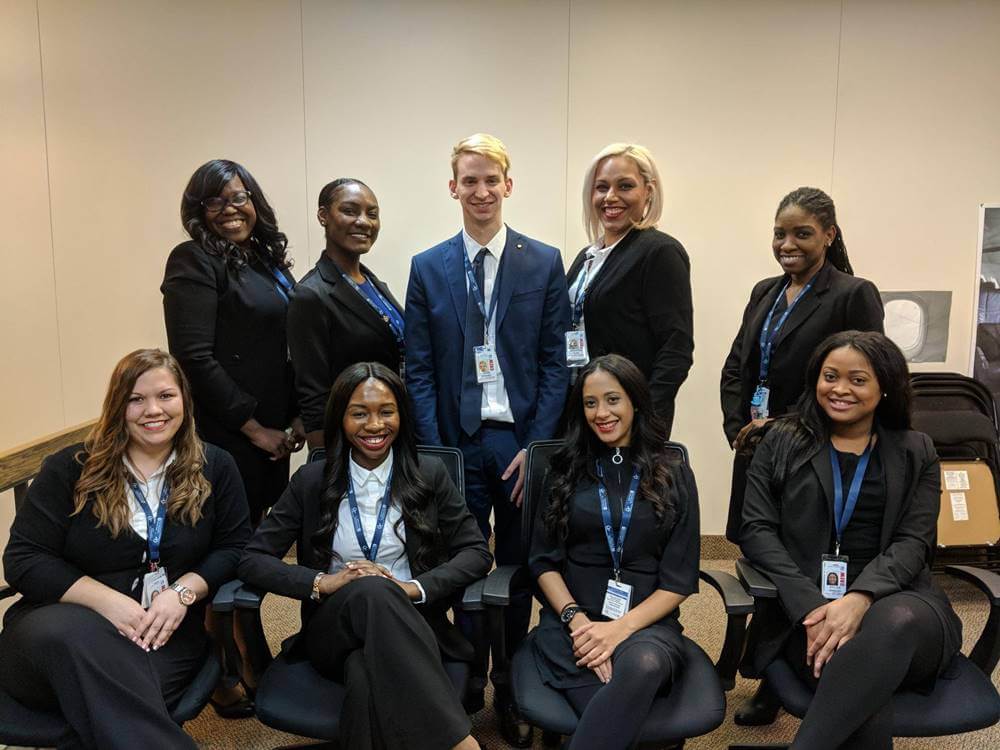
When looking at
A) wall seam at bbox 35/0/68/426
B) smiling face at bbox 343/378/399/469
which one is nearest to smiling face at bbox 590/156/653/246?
smiling face at bbox 343/378/399/469

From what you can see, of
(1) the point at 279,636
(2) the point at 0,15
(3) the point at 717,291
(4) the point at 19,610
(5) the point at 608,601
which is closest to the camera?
(4) the point at 19,610

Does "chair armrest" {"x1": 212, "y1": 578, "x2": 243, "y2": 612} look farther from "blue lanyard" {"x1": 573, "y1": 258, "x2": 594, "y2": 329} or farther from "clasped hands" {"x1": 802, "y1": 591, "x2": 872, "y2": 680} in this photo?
"clasped hands" {"x1": 802, "y1": 591, "x2": 872, "y2": 680}

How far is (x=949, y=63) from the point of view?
3.70 meters

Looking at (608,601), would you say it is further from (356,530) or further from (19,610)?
(19,610)

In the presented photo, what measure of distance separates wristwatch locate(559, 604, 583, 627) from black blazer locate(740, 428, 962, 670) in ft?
1.72

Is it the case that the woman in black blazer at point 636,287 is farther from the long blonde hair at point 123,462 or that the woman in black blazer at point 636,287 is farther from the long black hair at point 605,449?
the long blonde hair at point 123,462

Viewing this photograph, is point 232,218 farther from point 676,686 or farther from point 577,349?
point 676,686

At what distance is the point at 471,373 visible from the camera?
2.38 metres

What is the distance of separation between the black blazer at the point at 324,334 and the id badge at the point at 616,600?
3.79ft

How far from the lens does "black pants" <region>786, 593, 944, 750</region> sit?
173cm

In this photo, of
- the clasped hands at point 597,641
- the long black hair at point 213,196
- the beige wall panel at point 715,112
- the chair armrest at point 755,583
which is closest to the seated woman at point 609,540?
the clasped hands at point 597,641

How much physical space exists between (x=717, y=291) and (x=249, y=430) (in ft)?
8.42

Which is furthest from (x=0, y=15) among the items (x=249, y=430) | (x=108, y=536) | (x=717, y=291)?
(x=717, y=291)

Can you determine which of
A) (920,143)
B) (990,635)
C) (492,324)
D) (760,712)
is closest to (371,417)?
(492,324)
